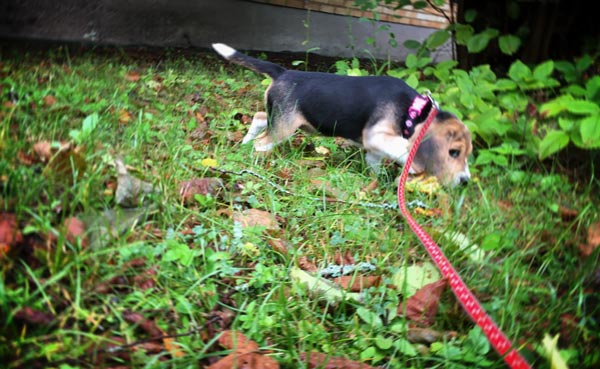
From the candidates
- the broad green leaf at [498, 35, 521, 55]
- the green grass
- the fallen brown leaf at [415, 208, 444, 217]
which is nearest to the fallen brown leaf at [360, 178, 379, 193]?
the green grass

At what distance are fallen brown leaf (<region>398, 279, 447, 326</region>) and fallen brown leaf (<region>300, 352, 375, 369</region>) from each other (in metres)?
0.30

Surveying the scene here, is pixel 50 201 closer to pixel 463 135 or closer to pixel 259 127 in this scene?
pixel 259 127

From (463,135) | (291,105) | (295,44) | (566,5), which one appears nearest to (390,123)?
(463,135)

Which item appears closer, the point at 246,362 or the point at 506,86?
the point at 246,362

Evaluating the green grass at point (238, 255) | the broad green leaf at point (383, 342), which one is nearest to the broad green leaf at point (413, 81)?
the green grass at point (238, 255)

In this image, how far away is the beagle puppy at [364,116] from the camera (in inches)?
129

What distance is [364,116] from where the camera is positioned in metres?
3.49

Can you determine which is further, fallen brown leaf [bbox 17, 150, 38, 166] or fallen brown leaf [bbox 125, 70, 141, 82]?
fallen brown leaf [bbox 125, 70, 141, 82]

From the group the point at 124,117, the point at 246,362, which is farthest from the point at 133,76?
the point at 246,362

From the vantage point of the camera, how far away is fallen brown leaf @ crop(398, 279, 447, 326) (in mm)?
1806

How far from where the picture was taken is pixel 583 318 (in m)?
1.76

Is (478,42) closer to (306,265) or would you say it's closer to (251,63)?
(251,63)

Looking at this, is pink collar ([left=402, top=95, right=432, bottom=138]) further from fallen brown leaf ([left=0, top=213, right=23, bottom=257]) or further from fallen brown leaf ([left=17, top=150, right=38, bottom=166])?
fallen brown leaf ([left=0, top=213, right=23, bottom=257])

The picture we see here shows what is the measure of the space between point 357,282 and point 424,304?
29 centimetres
